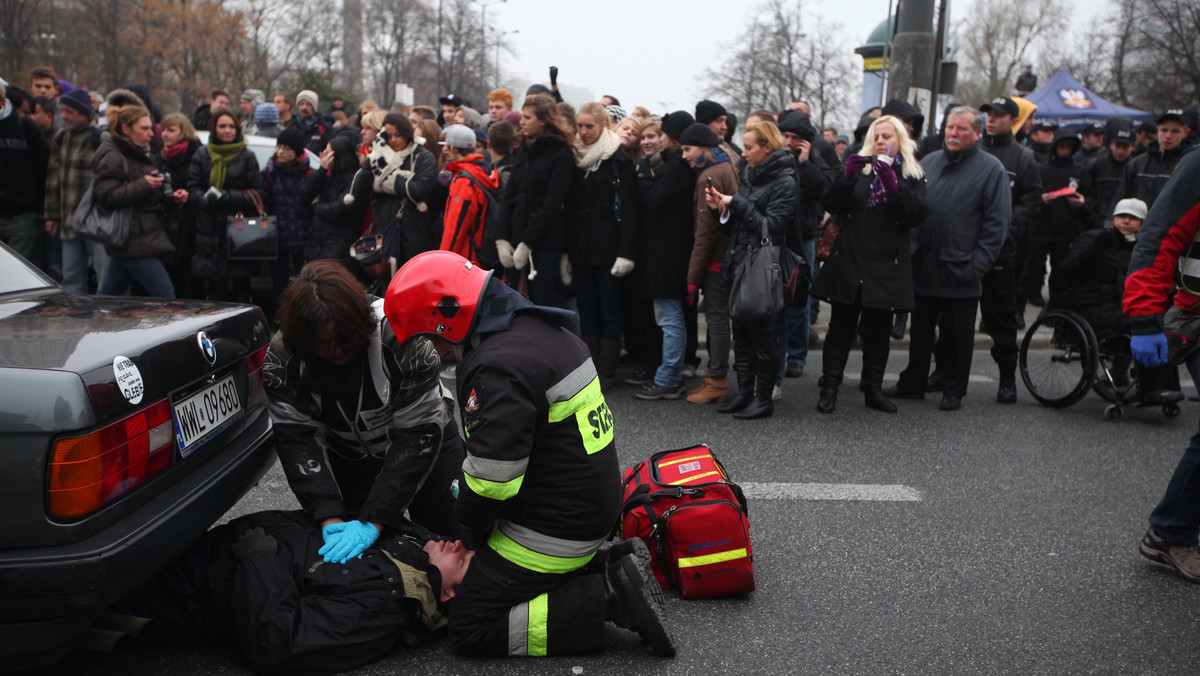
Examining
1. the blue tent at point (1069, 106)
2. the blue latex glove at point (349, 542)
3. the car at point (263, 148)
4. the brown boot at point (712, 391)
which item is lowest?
the brown boot at point (712, 391)

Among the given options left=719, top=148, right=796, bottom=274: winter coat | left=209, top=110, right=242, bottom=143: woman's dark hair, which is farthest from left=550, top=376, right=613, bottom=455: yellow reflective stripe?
left=209, top=110, right=242, bottom=143: woman's dark hair

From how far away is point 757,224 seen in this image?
5898 millimetres

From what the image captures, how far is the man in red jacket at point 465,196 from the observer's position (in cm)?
695

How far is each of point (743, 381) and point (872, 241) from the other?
129cm

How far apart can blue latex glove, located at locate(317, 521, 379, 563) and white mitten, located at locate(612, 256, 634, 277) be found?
366 cm

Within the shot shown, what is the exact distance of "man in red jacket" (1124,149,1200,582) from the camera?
12.2 ft

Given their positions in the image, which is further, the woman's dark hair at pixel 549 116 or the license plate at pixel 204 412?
the woman's dark hair at pixel 549 116

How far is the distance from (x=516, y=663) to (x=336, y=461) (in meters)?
1.15

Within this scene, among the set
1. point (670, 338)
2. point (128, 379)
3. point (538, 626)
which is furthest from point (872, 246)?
point (128, 379)

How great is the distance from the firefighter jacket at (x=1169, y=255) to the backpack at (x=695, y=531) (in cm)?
190

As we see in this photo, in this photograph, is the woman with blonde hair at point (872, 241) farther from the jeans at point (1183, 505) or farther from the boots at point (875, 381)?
the jeans at point (1183, 505)

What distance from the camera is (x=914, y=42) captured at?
9.56 meters

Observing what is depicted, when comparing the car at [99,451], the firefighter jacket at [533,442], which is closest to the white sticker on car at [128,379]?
the car at [99,451]

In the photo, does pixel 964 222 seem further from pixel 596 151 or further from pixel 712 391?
pixel 596 151
